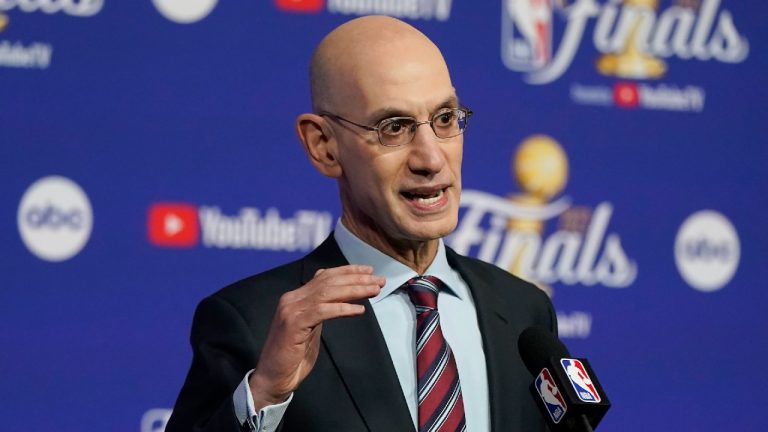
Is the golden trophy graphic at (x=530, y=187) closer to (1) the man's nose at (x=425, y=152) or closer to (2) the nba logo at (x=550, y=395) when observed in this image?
(1) the man's nose at (x=425, y=152)

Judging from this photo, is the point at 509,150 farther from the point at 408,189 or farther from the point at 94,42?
the point at 408,189

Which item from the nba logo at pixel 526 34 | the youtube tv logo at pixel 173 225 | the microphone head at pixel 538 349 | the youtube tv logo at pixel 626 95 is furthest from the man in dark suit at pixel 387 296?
the youtube tv logo at pixel 626 95

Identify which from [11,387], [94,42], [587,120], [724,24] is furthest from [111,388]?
[724,24]

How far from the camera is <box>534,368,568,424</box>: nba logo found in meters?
1.61

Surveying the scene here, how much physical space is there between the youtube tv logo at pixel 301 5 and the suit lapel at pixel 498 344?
1.41 meters

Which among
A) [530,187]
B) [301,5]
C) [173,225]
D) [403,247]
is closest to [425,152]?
[403,247]

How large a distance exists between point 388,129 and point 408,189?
3.8 inches

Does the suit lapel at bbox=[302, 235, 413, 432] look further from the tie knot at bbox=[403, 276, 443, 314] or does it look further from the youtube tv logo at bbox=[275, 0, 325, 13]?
the youtube tv logo at bbox=[275, 0, 325, 13]

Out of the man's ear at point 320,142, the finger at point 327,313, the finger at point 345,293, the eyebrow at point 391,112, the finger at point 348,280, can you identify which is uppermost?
the eyebrow at point 391,112

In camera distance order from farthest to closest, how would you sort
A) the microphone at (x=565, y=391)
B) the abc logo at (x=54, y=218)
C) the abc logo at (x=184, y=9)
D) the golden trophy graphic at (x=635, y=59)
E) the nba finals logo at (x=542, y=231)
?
the golden trophy graphic at (x=635, y=59) < the nba finals logo at (x=542, y=231) < the abc logo at (x=184, y=9) < the abc logo at (x=54, y=218) < the microphone at (x=565, y=391)

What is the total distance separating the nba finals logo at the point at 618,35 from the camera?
3.57 metres

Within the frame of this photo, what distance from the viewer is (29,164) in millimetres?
3068

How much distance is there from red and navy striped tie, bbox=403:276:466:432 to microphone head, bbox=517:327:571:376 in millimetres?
144

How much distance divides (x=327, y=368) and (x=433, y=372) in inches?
6.3
